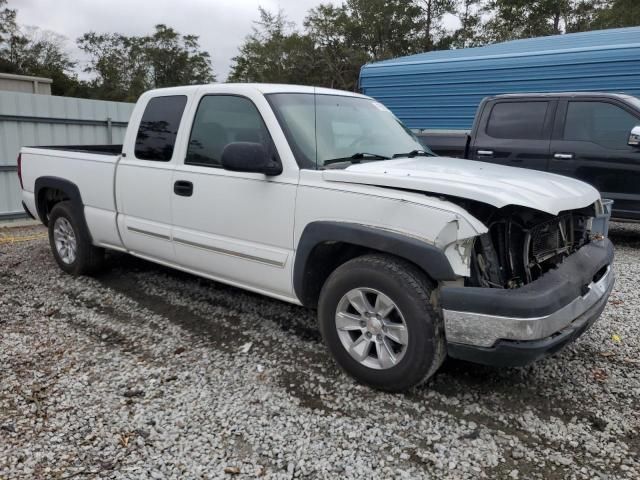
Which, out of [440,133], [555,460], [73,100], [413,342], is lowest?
[555,460]

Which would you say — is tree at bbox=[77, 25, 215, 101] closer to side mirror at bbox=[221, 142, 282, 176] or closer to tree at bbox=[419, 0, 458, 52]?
tree at bbox=[419, 0, 458, 52]

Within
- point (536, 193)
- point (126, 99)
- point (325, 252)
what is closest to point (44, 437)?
point (325, 252)

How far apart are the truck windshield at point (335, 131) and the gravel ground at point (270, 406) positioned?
1369 mm

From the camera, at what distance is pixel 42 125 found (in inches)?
385

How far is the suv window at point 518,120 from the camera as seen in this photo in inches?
275

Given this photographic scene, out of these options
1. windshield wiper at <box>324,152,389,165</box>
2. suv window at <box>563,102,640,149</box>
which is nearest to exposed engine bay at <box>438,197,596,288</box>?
windshield wiper at <box>324,152,389,165</box>

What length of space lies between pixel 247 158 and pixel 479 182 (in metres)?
1.41

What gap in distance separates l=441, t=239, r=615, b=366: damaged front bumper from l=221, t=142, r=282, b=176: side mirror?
1.41 meters

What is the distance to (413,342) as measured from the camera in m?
2.88

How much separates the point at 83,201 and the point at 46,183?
707mm

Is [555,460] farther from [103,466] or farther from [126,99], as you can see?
[126,99]

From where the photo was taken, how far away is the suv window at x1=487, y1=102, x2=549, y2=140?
22.9ft

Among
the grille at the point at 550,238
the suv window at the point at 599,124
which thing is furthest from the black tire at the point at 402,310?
the suv window at the point at 599,124

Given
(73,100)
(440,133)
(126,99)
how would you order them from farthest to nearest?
(126,99), (73,100), (440,133)
